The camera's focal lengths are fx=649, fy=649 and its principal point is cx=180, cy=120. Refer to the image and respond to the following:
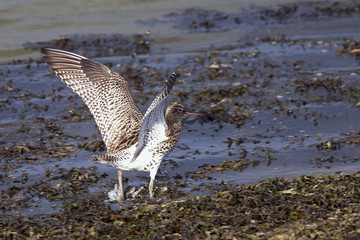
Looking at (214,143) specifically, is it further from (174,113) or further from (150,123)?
(150,123)

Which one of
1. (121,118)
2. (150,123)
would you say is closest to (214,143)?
(121,118)

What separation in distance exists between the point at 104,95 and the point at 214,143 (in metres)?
1.59

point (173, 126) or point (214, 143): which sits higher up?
point (173, 126)

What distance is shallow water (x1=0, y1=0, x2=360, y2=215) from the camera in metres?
7.27

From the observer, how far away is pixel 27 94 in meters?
9.73

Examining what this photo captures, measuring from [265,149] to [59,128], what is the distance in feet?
9.04

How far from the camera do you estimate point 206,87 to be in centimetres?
980

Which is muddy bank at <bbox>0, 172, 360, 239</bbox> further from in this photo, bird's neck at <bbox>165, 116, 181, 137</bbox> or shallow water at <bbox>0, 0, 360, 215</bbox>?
bird's neck at <bbox>165, 116, 181, 137</bbox>

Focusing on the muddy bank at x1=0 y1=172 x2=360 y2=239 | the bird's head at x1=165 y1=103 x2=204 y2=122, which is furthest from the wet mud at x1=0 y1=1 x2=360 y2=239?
the bird's head at x1=165 y1=103 x2=204 y2=122

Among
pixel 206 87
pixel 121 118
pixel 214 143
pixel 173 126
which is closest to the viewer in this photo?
pixel 173 126

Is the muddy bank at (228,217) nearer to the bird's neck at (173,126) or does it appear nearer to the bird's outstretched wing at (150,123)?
the bird's outstretched wing at (150,123)

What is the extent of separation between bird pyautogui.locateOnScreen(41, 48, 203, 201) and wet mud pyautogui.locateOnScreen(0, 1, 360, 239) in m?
0.37

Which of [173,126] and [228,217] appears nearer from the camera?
[228,217]

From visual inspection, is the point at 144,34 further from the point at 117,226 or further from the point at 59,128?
the point at 117,226
